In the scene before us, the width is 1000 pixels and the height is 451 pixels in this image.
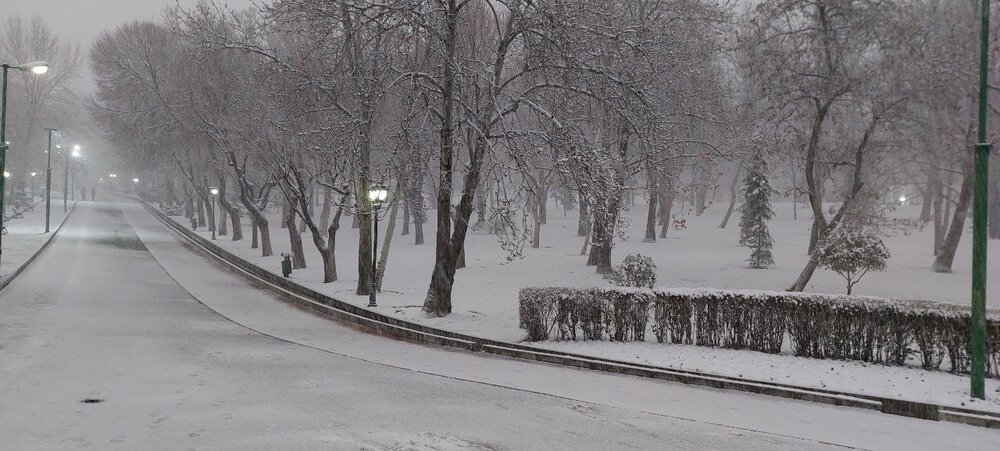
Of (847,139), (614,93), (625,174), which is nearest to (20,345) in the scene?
(614,93)

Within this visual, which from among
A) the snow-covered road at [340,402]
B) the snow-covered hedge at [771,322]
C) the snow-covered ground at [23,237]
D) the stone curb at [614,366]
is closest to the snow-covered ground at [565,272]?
the stone curb at [614,366]

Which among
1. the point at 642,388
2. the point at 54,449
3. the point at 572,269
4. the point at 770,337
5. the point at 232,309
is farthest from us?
the point at 572,269

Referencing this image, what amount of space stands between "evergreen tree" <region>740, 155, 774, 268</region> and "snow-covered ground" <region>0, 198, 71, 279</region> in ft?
90.5

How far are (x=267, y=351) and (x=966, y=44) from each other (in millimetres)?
22312

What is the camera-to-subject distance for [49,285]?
24203 mm

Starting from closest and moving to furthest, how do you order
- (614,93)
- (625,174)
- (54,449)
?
(54,449) < (614,93) < (625,174)

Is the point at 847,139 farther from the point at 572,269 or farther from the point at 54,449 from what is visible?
the point at 54,449

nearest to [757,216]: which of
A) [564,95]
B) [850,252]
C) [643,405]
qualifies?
[850,252]

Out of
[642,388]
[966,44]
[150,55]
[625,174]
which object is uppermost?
[150,55]

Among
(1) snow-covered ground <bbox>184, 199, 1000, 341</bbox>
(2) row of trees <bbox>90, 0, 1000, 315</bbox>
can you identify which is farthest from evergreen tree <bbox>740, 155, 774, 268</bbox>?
(1) snow-covered ground <bbox>184, 199, 1000, 341</bbox>

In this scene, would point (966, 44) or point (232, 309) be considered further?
point (966, 44)

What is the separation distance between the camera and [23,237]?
41.2 m

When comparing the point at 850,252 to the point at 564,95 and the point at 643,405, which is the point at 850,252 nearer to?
the point at 564,95

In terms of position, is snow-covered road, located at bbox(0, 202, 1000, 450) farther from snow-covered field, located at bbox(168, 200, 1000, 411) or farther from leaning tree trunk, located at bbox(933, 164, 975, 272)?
leaning tree trunk, located at bbox(933, 164, 975, 272)
